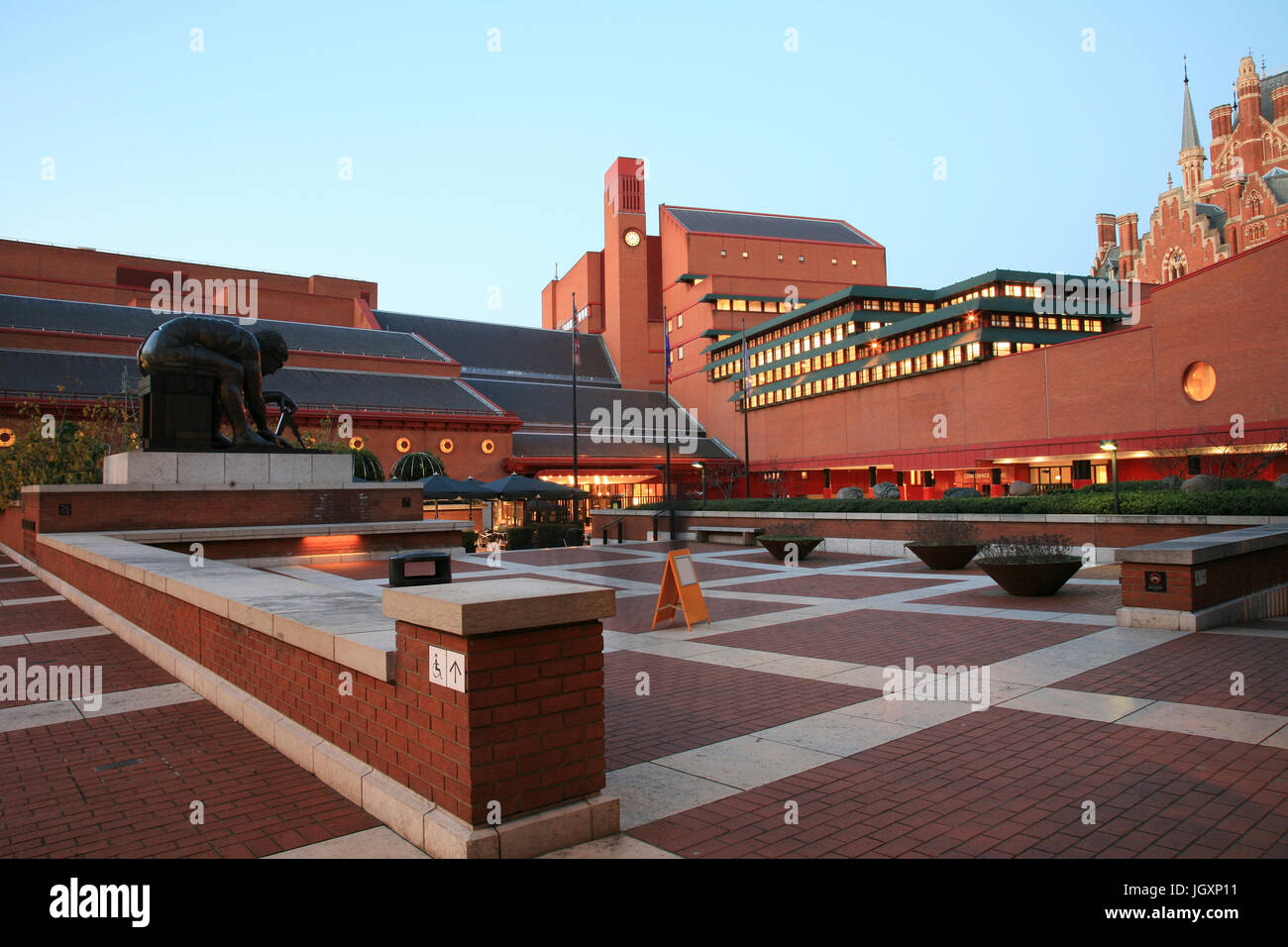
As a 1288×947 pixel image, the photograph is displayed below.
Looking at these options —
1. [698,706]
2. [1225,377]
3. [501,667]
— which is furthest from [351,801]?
[1225,377]

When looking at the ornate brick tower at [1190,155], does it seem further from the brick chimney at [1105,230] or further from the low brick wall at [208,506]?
the low brick wall at [208,506]

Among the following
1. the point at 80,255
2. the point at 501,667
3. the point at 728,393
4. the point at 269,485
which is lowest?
the point at 501,667

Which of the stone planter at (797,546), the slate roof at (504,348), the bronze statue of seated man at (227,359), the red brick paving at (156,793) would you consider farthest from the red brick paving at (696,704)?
the slate roof at (504,348)

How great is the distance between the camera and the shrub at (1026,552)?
12.5m

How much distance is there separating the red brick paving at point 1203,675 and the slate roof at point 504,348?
63887 millimetres

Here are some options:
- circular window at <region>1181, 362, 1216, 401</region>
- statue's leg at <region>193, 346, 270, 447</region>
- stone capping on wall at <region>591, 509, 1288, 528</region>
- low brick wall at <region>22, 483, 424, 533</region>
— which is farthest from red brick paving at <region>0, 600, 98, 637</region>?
circular window at <region>1181, 362, 1216, 401</region>

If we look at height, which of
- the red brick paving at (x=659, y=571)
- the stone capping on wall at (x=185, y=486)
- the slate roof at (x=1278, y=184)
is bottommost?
the red brick paving at (x=659, y=571)

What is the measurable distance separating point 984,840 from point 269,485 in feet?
60.0

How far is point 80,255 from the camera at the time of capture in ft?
209

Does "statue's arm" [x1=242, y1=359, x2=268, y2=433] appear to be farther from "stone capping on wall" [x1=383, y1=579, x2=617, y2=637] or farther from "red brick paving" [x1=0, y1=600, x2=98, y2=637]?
"stone capping on wall" [x1=383, y1=579, x2=617, y2=637]

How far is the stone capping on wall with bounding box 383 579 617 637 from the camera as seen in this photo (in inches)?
140

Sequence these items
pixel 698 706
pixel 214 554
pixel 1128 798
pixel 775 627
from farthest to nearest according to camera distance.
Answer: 1. pixel 214 554
2. pixel 775 627
3. pixel 698 706
4. pixel 1128 798

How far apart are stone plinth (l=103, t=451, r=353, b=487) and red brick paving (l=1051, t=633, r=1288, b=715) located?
1732cm
